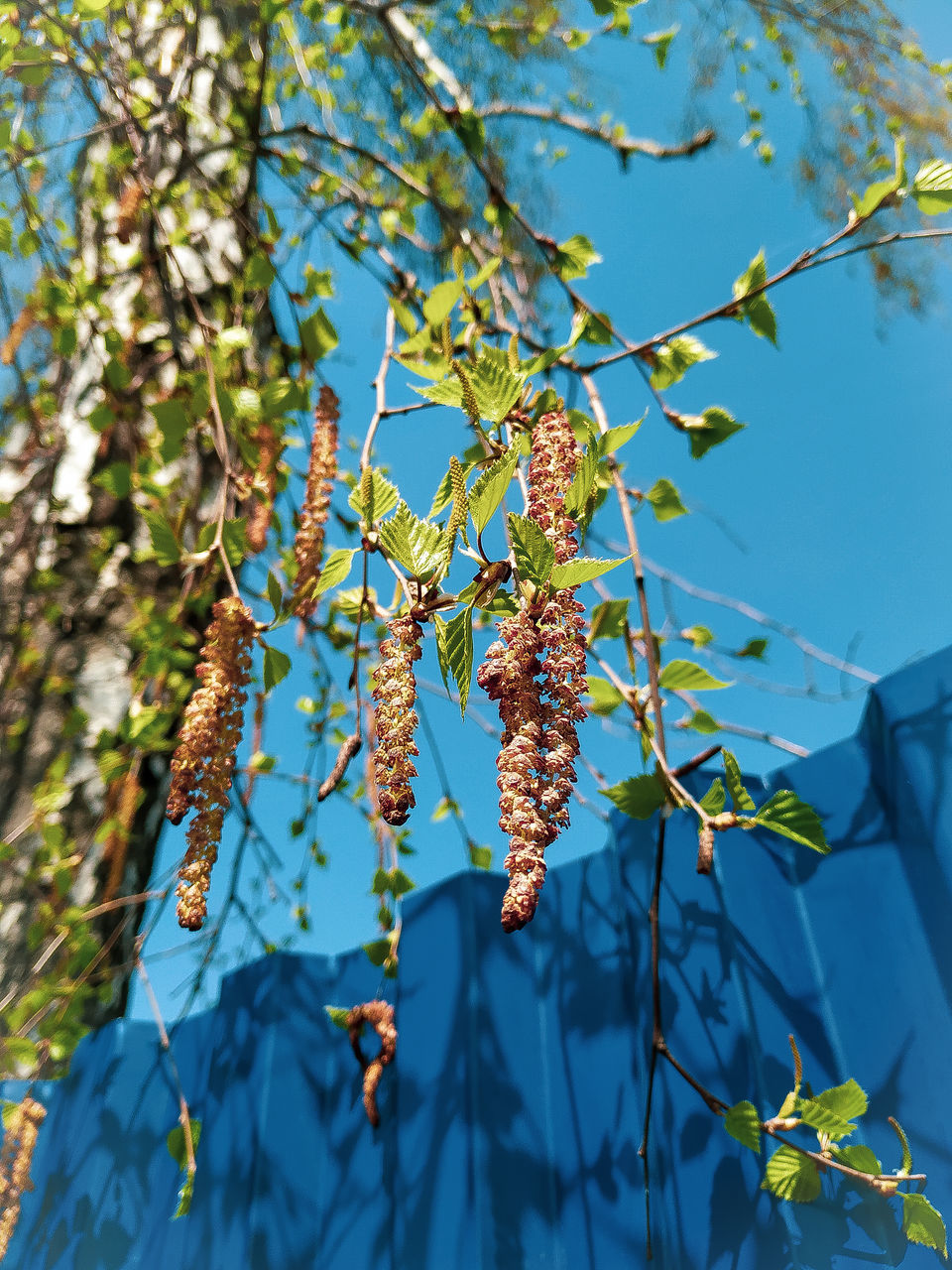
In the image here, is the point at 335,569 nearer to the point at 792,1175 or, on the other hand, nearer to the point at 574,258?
the point at 574,258

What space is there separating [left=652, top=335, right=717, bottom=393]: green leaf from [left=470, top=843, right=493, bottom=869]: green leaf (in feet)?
3.18

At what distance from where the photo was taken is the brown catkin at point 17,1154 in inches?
49.3

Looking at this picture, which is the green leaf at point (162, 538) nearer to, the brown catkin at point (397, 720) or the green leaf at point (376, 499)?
the green leaf at point (376, 499)

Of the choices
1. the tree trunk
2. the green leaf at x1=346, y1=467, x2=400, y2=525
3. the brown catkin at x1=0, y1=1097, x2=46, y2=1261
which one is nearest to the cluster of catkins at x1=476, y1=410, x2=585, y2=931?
the green leaf at x1=346, y1=467, x2=400, y2=525

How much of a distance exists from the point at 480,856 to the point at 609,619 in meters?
0.80

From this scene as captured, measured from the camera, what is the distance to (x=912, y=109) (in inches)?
75.6

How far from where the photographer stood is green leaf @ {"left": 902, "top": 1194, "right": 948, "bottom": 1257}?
725mm

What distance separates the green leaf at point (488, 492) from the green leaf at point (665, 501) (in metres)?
0.51

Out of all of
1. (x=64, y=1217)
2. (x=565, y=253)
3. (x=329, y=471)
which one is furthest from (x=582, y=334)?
(x=64, y=1217)

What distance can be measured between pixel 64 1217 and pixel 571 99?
2.85 metres

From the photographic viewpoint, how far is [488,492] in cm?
42

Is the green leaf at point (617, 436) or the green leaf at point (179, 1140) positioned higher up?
the green leaf at point (617, 436)

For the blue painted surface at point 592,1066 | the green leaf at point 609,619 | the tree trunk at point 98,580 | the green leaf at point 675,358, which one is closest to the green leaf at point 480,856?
the blue painted surface at point 592,1066

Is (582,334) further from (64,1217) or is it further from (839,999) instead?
(64,1217)
